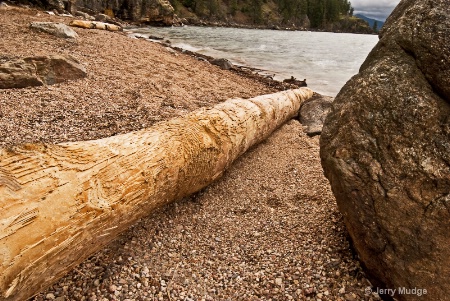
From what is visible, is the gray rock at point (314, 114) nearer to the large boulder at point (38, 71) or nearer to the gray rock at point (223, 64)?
the large boulder at point (38, 71)

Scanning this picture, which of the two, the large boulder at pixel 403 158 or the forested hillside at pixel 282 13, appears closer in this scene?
the large boulder at pixel 403 158

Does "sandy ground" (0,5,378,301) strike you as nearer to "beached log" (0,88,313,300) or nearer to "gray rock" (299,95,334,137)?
"beached log" (0,88,313,300)

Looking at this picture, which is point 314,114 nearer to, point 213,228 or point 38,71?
point 213,228

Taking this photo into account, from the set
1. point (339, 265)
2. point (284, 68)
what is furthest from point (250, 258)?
point (284, 68)

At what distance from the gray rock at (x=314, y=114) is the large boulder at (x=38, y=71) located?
475 centimetres

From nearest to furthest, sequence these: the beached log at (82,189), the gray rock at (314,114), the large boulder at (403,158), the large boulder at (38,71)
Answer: the beached log at (82,189) < the large boulder at (403,158) < the large boulder at (38,71) < the gray rock at (314,114)

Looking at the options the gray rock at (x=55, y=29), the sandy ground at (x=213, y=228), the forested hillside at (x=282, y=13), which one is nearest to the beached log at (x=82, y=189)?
the sandy ground at (x=213, y=228)

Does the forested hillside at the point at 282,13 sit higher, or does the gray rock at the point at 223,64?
the forested hillside at the point at 282,13

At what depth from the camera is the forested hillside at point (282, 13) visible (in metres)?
76.4

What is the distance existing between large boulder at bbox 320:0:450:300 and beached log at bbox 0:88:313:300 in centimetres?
148

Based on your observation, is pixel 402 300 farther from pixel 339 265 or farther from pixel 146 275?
pixel 146 275

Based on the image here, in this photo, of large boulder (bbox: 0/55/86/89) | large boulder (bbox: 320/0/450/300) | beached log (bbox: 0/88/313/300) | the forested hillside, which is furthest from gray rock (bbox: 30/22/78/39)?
the forested hillside

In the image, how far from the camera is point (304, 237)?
2666 mm

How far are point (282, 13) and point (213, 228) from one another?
111650 mm
